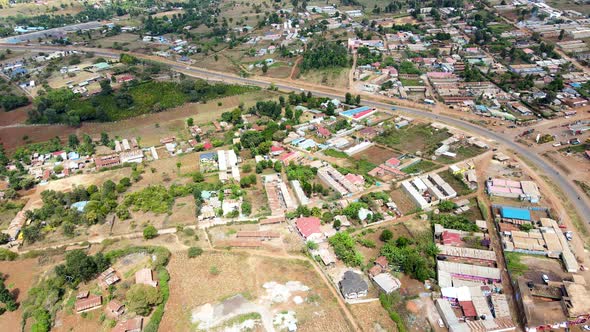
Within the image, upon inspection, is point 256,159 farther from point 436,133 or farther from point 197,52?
point 197,52

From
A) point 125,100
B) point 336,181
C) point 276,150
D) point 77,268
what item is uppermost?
point 125,100

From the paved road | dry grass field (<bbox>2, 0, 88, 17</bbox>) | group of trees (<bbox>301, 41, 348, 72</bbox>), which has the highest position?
dry grass field (<bbox>2, 0, 88, 17</bbox>)

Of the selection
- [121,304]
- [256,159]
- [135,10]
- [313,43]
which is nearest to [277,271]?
[121,304]

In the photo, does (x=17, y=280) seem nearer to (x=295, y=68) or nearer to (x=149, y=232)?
(x=149, y=232)

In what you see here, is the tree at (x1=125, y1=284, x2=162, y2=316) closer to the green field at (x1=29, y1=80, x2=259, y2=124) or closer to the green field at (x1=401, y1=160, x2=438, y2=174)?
the green field at (x1=401, y1=160, x2=438, y2=174)

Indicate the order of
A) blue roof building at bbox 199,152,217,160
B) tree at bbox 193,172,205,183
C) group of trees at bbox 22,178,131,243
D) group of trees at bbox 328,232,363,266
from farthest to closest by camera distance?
blue roof building at bbox 199,152,217,160 < tree at bbox 193,172,205,183 < group of trees at bbox 22,178,131,243 < group of trees at bbox 328,232,363,266

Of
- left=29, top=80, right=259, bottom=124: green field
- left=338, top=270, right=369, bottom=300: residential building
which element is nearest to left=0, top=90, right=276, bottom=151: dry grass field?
left=29, top=80, right=259, bottom=124: green field

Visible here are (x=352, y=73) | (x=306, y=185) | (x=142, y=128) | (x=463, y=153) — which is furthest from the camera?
(x=352, y=73)

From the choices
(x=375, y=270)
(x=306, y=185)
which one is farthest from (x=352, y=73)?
(x=375, y=270)
